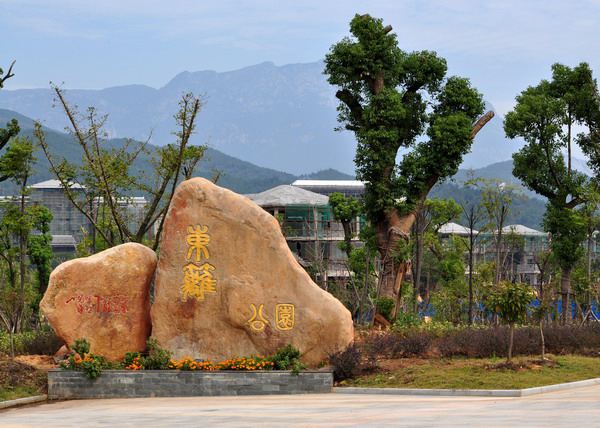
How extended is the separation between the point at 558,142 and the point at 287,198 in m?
26.6

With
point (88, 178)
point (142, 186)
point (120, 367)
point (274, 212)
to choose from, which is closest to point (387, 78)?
point (142, 186)

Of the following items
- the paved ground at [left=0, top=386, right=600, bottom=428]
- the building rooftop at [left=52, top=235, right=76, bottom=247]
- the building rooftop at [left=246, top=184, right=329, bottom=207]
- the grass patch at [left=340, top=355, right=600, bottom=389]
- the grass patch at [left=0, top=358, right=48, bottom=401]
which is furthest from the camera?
the building rooftop at [left=52, top=235, right=76, bottom=247]

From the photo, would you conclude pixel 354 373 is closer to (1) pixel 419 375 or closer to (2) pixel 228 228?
(1) pixel 419 375

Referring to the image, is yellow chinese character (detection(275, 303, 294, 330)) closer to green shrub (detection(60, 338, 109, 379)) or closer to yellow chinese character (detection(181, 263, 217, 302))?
yellow chinese character (detection(181, 263, 217, 302))

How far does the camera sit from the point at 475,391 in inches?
737

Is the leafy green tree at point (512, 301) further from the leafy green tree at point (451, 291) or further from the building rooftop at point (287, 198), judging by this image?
the building rooftop at point (287, 198)

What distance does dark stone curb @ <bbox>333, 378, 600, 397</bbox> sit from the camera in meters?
18.4

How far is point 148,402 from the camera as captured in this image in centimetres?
1938

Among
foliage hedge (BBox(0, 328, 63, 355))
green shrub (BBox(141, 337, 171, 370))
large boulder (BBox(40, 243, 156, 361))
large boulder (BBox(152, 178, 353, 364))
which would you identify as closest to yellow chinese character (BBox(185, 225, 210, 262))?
large boulder (BBox(152, 178, 353, 364))

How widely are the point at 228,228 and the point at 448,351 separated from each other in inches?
225

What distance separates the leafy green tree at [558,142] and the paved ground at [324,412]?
14637 mm

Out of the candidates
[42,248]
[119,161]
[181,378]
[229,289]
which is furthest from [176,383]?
[42,248]

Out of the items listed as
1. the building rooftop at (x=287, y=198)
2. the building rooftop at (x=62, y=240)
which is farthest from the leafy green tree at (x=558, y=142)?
the building rooftop at (x=62, y=240)

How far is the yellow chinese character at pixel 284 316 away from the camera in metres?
21.2
